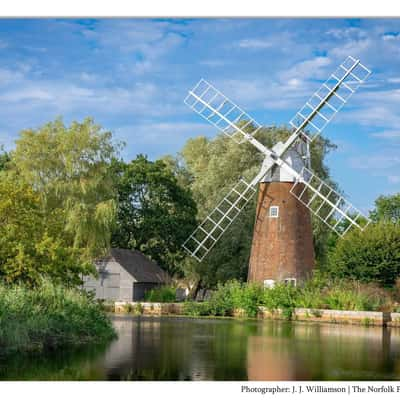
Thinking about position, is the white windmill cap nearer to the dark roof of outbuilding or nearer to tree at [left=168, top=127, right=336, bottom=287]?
tree at [left=168, top=127, right=336, bottom=287]

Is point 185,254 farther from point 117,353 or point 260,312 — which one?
point 117,353

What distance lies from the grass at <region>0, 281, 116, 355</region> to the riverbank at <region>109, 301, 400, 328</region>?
10497mm

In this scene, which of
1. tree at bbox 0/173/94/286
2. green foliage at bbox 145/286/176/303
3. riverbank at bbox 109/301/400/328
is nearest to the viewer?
tree at bbox 0/173/94/286

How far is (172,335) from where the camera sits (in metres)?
20.6

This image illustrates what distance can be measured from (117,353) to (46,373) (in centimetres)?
307

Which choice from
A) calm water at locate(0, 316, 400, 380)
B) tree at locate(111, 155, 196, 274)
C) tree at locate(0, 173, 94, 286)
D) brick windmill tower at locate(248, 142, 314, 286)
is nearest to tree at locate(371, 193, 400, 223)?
tree at locate(111, 155, 196, 274)

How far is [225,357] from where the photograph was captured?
15.5 m

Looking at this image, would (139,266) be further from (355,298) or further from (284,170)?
(355,298)

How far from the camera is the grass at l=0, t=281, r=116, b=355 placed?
15508 millimetres

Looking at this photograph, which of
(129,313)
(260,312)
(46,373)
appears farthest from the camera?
(129,313)

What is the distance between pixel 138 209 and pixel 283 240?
11.5 metres

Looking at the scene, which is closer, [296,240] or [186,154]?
[296,240]

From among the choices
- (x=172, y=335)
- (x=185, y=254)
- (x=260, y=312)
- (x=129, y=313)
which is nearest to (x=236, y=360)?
(x=172, y=335)

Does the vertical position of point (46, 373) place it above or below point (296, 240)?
below
